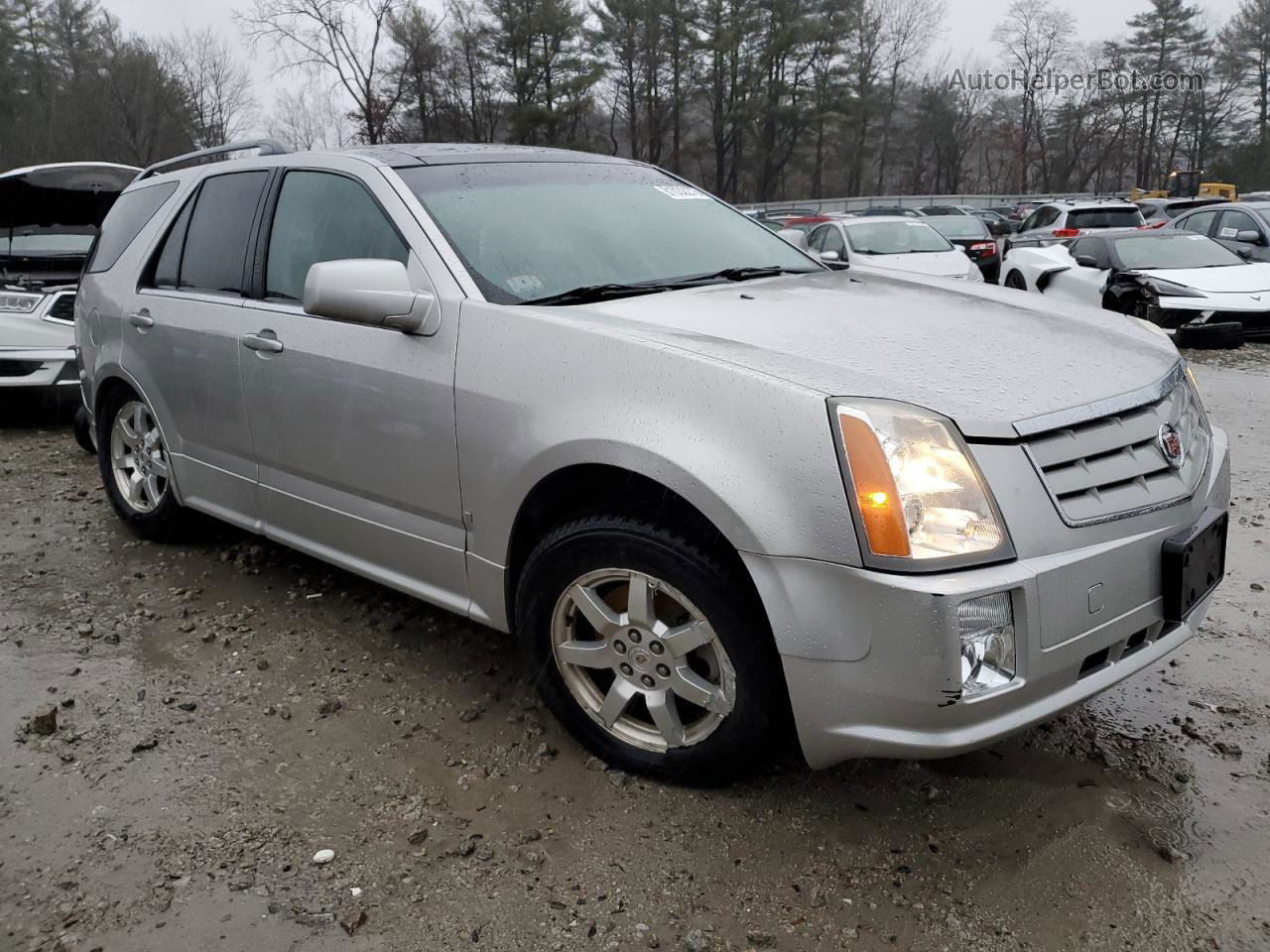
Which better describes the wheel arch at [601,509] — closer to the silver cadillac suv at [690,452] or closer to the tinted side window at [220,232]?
the silver cadillac suv at [690,452]

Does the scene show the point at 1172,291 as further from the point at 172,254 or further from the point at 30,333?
the point at 30,333

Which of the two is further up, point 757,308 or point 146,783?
point 757,308

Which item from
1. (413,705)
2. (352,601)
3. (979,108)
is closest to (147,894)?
(413,705)

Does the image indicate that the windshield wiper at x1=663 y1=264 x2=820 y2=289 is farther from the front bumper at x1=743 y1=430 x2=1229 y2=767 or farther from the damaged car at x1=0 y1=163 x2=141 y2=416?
the damaged car at x1=0 y1=163 x2=141 y2=416

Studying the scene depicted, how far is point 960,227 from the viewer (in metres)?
18.0

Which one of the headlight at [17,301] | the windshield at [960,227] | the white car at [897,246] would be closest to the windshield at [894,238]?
the white car at [897,246]

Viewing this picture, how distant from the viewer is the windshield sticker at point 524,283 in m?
2.99

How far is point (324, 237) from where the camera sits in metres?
3.51

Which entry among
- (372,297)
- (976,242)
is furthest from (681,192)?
(976,242)

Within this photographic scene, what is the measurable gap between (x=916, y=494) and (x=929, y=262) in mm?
10757

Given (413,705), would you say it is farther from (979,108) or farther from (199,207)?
(979,108)

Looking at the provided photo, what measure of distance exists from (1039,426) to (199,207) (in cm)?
345

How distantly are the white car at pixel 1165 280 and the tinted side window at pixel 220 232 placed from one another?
8095 mm

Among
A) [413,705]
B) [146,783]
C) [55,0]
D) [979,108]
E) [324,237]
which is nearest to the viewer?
[146,783]
